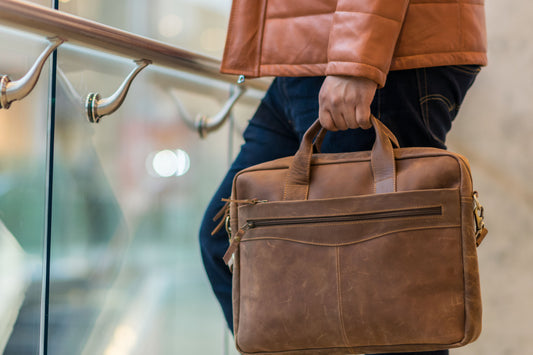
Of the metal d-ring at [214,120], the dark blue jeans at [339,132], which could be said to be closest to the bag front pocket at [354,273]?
the dark blue jeans at [339,132]

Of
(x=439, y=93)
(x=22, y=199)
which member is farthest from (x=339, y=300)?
(x=22, y=199)

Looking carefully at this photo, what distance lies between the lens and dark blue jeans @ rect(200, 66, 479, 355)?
0.86 meters

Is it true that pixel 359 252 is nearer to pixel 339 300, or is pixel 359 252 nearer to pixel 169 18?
pixel 339 300

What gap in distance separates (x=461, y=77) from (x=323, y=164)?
0.86 feet

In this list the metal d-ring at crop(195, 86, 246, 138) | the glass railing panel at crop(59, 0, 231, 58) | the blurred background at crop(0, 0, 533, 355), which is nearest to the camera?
the blurred background at crop(0, 0, 533, 355)

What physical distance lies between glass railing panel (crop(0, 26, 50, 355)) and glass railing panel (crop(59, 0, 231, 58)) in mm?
164

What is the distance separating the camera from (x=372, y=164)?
2.67 ft

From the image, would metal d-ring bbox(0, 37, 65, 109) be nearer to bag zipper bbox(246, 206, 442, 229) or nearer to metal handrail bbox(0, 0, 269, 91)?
metal handrail bbox(0, 0, 269, 91)

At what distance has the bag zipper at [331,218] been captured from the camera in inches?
30.7

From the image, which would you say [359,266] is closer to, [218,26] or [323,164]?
[323,164]

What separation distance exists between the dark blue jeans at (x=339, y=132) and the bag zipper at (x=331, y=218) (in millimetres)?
133

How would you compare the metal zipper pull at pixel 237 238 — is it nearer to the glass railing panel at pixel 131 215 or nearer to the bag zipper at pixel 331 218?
the bag zipper at pixel 331 218

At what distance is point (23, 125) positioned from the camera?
2.90 ft

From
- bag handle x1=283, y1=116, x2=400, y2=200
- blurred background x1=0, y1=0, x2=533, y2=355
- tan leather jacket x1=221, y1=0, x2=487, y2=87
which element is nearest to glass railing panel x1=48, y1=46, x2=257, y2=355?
blurred background x1=0, y1=0, x2=533, y2=355
